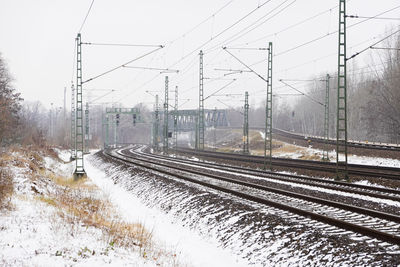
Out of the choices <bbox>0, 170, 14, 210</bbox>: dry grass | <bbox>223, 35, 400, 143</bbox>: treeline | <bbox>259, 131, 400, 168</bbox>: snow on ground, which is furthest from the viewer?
<bbox>223, 35, 400, 143</bbox>: treeline

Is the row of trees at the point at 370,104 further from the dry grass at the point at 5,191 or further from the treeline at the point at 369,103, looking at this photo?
the dry grass at the point at 5,191

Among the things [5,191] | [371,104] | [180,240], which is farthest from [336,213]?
[371,104]

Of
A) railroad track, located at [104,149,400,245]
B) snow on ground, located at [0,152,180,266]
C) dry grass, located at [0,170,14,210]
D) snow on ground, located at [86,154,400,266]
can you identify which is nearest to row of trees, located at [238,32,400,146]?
railroad track, located at [104,149,400,245]

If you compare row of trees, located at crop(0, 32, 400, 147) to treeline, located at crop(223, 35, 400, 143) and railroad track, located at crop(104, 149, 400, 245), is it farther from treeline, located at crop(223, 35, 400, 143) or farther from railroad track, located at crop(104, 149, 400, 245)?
railroad track, located at crop(104, 149, 400, 245)

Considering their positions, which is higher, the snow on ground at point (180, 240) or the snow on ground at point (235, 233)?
the snow on ground at point (235, 233)

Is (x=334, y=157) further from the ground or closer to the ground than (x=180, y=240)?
further from the ground

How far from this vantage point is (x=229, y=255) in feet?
31.6

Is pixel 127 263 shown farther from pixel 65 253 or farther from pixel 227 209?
pixel 227 209

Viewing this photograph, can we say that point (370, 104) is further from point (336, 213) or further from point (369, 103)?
point (336, 213)

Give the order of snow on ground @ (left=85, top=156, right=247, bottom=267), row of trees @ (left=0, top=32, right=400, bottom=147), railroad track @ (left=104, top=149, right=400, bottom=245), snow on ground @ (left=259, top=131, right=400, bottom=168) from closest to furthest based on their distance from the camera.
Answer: railroad track @ (left=104, top=149, right=400, bottom=245), snow on ground @ (left=85, top=156, right=247, bottom=267), snow on ground @ (left=259, top=131, right=400, bottom=168), row of trees @ (left=0, top=32, right=400, bottom=147)

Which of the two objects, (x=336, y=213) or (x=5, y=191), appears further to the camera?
(x=5, y=191)

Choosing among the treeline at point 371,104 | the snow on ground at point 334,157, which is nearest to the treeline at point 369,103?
the treeline at point 371,104

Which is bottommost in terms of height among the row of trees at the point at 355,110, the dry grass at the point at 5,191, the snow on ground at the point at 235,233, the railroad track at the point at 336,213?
the snow on ground at the point at 235,233

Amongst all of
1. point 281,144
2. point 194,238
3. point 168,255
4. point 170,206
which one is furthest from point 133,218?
point 281,144
